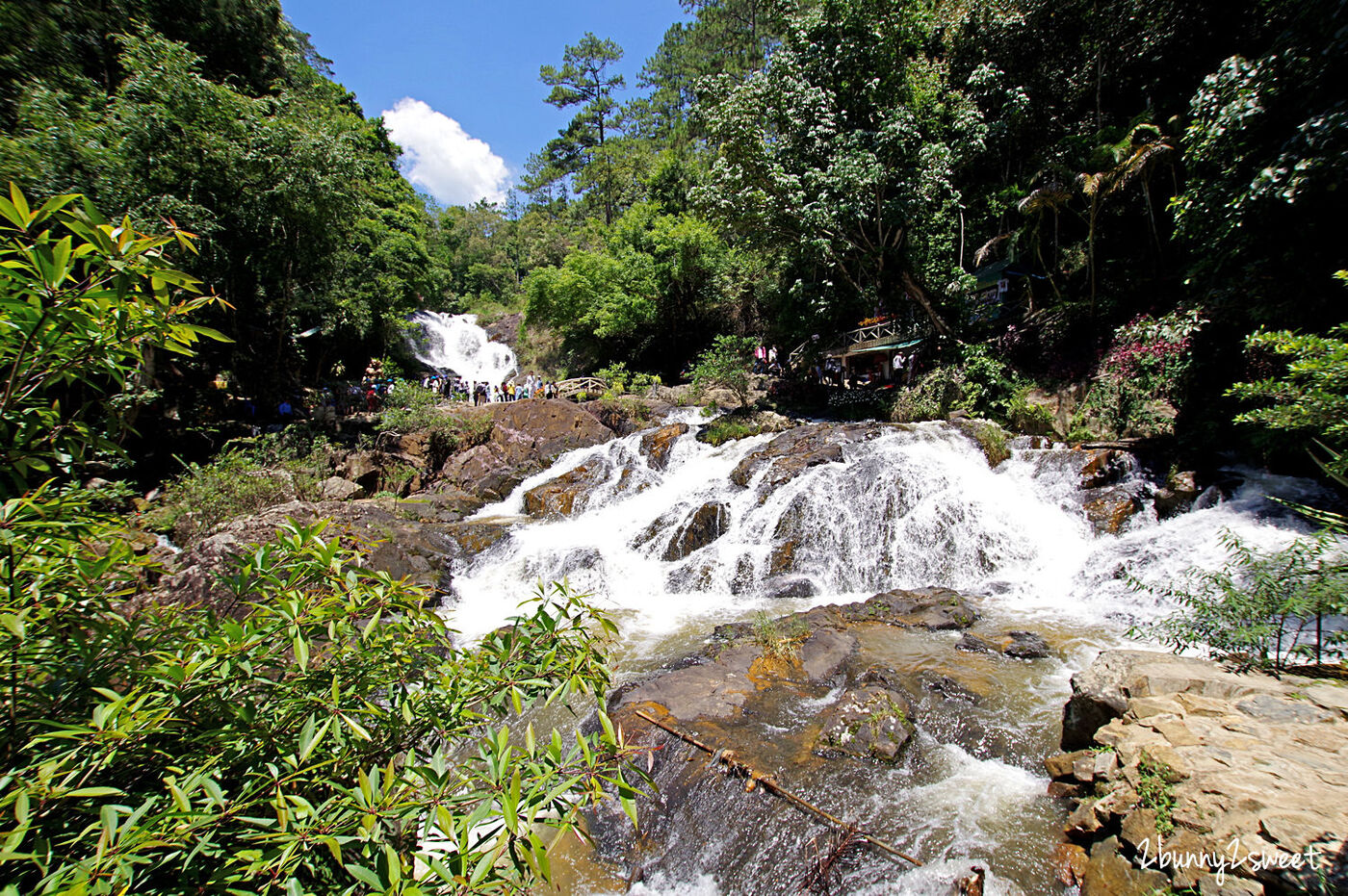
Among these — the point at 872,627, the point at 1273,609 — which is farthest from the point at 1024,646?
the point at 1273,609

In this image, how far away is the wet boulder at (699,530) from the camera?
36.2 ft

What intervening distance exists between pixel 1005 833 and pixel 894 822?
2.39ft

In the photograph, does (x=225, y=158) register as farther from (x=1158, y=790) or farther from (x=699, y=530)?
(x=1158, y=790)

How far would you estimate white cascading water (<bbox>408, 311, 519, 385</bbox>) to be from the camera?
3158cm

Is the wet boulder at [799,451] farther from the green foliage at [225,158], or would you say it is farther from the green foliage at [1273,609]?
the green foliage at [225,158]

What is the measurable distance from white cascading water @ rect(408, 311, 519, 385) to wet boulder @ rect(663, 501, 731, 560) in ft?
76.0

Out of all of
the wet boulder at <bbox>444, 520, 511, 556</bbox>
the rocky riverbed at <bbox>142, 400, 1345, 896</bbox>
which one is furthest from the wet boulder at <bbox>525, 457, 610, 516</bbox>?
the wet boulder at <bbox>444, 520, 511, 556</bbox>

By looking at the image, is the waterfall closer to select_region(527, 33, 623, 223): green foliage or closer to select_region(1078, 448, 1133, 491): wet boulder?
select_region(1078, 448, 1133, 491): wet boulder

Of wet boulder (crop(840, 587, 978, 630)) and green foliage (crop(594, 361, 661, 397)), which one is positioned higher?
green foliage (crop(594, 361, 661, 397))

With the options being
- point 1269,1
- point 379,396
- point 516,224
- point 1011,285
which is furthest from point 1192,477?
point 516,224

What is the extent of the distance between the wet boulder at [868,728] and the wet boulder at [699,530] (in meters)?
5.88

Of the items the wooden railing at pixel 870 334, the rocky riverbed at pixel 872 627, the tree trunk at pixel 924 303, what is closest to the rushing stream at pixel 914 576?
the rocky riverbed at pixel 872 627

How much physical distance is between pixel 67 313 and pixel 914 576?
1005 cm

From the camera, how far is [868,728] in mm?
4824
